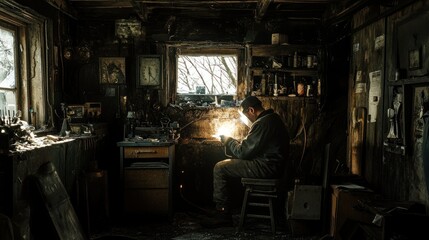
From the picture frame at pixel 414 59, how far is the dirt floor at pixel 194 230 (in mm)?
2417

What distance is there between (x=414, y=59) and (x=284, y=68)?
8.71 feet

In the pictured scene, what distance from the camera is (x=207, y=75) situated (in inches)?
268

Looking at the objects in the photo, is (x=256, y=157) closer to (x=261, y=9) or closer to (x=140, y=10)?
(x=261, y=9)

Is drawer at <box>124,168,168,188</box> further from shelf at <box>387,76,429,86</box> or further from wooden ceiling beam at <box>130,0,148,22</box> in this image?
shelf at <box>387,76,429,86</box>

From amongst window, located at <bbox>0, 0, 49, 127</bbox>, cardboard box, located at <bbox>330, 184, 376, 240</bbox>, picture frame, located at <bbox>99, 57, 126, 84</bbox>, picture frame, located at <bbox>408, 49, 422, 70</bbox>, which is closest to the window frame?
picture frame, located at <bbox>99, 57, 126, 84</bbox>

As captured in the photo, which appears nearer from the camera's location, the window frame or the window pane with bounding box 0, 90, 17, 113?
the window pane with bounding box 0, 90, 17, 113

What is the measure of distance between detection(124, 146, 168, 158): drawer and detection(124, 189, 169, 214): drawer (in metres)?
0.49

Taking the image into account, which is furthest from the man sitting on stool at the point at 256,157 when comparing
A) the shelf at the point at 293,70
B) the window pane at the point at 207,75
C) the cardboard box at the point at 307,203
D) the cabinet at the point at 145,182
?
the window pane at the point at 207,75

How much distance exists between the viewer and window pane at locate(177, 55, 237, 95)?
6801mm

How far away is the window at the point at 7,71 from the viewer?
4.78 meters

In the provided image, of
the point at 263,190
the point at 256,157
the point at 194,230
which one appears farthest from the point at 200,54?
the point at 194,230

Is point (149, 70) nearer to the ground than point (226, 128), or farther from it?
farther from it

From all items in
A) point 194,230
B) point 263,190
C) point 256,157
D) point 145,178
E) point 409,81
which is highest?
point 409,81

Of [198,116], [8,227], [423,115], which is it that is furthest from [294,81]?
[8,227]
